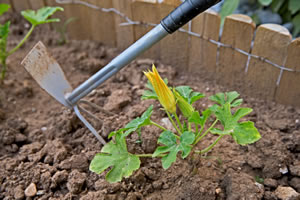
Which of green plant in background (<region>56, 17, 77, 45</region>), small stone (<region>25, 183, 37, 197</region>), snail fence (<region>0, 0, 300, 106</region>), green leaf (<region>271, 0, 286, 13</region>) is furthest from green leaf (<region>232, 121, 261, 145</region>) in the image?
green plant in background (<region>56, 17, 77, 45</region>)

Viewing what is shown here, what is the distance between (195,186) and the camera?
131cm

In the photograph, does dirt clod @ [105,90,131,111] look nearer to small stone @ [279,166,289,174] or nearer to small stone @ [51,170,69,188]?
small stone @ [51,170,69,188]

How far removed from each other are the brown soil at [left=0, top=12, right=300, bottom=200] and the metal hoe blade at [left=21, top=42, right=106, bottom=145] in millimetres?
112

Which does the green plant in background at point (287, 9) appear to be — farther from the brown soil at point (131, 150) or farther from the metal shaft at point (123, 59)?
the metal shaft at point (123, 59)

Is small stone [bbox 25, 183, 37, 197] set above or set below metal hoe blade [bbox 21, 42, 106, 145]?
below

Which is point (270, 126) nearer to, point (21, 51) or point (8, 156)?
point (8, 156)

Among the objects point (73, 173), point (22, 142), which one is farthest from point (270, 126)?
point (22, 142)

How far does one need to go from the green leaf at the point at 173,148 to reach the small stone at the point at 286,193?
0.46m

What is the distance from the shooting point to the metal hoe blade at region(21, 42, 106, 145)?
4.93 feet

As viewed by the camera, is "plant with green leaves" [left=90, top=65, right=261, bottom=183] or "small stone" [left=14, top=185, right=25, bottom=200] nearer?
"plant with green leaves" [left=90, top=65, right=261, bottom=183]

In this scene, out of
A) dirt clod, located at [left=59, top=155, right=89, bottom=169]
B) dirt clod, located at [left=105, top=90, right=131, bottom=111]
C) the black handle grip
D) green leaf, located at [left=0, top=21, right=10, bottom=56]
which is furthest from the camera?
green leaf, located at [left=0, top=21, right=10, bottom=56]

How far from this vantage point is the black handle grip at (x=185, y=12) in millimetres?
1103

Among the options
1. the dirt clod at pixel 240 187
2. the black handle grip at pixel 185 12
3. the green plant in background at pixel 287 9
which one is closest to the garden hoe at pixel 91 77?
the black handle grip at pixel 185 12

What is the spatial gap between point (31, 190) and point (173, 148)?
0.67 m
